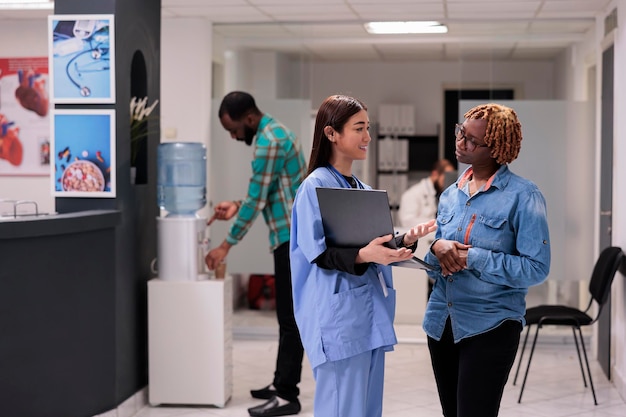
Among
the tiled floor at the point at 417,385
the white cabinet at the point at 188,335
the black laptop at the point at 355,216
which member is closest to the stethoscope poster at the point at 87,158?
the white cabinet at the point at 188,335

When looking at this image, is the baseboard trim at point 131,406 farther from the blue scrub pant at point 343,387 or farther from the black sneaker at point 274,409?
the blue scrub pant at point 343,387

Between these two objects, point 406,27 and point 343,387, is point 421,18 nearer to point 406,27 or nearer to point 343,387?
point 406,27

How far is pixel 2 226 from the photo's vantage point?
379 centimetres

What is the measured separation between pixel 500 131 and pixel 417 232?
42cm

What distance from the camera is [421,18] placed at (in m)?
6.68

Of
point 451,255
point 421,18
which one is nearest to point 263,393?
point 451,255

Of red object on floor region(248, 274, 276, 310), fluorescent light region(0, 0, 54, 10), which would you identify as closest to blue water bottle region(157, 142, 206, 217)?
fluorescent light region(0, 0, 54, 10)

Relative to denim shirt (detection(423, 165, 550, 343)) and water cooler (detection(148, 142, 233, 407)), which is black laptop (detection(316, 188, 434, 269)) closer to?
denim shirt (detection(423, 165, 550, 343))

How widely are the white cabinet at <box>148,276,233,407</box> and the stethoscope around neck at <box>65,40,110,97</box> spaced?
1.10 m

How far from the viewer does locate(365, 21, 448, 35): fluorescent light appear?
6961 millimetres

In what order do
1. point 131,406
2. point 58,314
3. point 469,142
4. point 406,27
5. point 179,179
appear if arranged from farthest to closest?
point 406,27 < point 179,179 < point 131,406 < point 58,314 < point 469,142

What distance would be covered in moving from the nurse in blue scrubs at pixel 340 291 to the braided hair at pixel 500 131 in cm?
31

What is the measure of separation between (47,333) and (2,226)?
583 mm

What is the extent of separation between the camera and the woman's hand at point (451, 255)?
2770 mm
